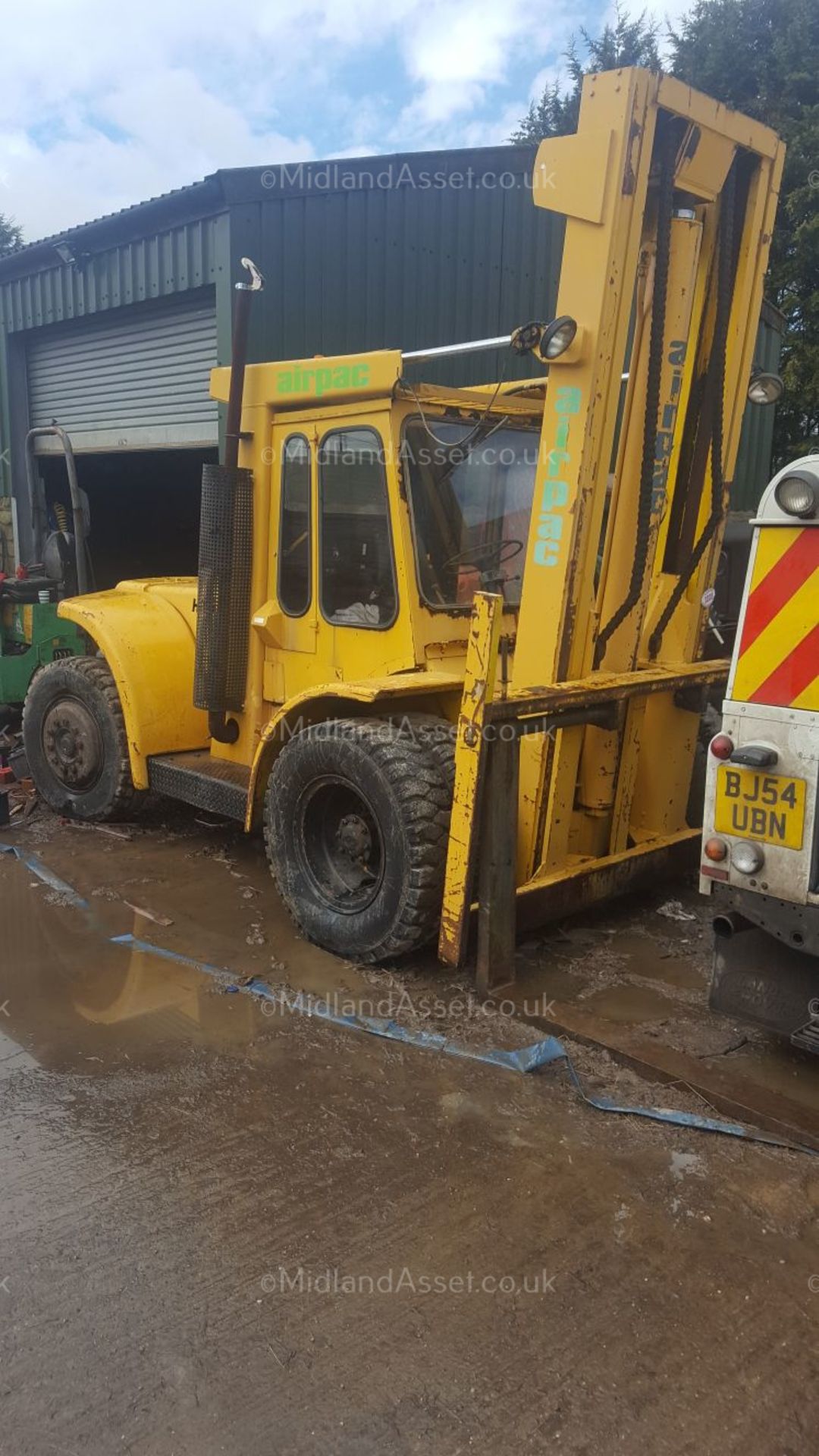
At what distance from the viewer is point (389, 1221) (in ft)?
9.07

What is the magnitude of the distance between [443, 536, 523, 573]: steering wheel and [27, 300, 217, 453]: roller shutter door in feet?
16.0

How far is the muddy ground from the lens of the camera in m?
2.16

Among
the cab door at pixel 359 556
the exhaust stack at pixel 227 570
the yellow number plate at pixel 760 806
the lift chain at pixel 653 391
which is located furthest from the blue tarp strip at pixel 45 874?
the yellow number plate at pixel 760 806

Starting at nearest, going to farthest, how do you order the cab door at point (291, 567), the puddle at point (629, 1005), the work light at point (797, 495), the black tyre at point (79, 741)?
1. the work light at point (797, 495)
2. the puddle at point (629, 1005)
3. the cab door at point (291, 567)
4. the black tyre at point (79, 741)

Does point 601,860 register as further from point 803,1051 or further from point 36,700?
point 36,700

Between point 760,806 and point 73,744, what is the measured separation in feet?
14.7

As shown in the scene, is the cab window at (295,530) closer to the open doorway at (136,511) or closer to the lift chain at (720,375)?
the lift chain at (720,375)

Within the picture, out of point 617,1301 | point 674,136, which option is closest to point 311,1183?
point 617,1301

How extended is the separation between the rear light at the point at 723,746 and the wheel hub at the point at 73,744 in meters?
4.04
